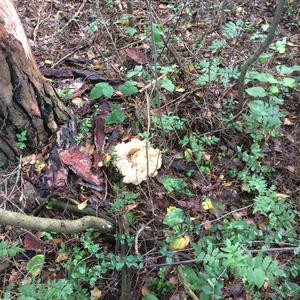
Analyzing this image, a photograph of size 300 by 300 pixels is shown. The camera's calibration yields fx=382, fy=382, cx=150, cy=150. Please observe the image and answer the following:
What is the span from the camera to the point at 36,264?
90.0 inches

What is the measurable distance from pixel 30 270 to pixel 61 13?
2751 mm

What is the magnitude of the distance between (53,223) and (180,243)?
75 cm

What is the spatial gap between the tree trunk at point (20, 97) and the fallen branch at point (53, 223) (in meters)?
0.69

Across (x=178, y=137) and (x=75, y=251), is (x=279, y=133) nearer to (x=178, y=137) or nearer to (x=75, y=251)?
(x=178, y=137)

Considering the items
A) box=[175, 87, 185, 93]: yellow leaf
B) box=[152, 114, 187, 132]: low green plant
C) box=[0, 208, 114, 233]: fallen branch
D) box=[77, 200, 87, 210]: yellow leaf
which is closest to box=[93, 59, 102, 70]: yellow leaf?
box=[175, 87, 185, 93]: yellow leaf

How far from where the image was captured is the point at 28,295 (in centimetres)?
189

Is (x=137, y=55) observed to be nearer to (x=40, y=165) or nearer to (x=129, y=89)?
(x=129, y=89)

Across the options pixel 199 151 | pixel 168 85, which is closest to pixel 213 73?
pixel 168 85

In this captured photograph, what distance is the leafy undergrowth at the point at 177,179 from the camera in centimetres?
218

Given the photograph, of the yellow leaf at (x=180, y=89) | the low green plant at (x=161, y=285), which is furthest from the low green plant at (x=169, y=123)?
the low green plant at (x=161, y=285)

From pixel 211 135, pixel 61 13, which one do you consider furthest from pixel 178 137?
pixel 61 13

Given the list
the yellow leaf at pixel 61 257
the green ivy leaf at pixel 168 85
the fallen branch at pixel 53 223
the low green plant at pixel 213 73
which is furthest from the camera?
the low green plant at pixel 213 73

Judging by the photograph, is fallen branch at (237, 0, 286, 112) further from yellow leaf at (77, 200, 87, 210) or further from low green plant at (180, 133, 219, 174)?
yellow leaf at (77, 200, 87, 210)

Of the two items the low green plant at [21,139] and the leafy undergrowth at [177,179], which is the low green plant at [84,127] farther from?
the low green plant at [21,139]
